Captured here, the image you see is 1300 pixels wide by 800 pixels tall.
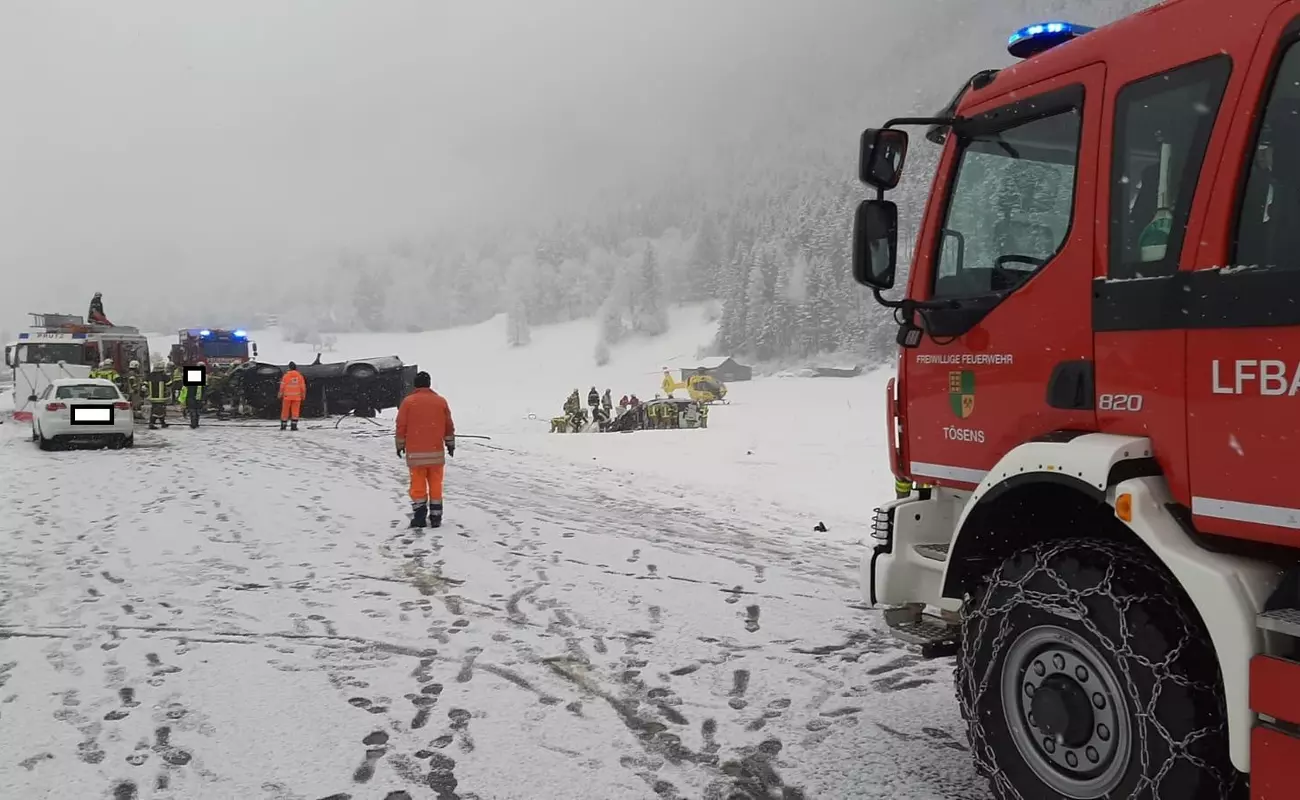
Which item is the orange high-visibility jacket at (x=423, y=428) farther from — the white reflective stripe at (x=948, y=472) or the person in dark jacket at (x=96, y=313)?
the person in dark jacket at (x=96, y=313)

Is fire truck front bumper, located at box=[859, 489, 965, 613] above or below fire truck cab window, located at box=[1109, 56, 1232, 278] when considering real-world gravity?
below

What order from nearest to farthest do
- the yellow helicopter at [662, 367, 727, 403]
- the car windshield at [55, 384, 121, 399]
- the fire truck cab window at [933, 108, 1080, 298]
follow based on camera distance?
the fire truck cab window at [933, 108, 1080, 298] → the car windshield at [55, 384, 121, 399] → the yellow helicopter at [662, 367, 727, 403]

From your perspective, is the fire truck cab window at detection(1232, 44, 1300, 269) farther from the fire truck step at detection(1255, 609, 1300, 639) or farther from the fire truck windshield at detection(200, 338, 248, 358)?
the fire truck windshield at detection(200, 338, 248, 358)

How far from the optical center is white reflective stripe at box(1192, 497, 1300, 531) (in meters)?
2.33

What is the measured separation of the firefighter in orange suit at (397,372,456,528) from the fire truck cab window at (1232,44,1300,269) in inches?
289

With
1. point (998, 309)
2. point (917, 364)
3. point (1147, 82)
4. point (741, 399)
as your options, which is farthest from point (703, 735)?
point (741, 399)

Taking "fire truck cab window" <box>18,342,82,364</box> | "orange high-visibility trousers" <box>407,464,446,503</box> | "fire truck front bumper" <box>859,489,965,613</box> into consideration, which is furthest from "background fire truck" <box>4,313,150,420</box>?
"fire truck front bumper" <box>859,489,965,613</box>

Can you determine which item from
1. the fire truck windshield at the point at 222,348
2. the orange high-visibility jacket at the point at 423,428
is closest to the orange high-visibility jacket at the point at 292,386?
the fire truck windshield at the point at 222,348

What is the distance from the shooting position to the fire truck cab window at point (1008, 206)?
3.28m

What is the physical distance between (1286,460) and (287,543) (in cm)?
838

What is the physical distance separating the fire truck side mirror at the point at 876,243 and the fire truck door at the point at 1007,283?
292 mm

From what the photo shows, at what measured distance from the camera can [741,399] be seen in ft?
174

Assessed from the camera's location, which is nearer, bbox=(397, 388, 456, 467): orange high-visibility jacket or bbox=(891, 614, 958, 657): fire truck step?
bbox=(891, 614, 958, 657): fire truck step

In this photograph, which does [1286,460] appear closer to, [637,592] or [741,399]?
[637,592]
